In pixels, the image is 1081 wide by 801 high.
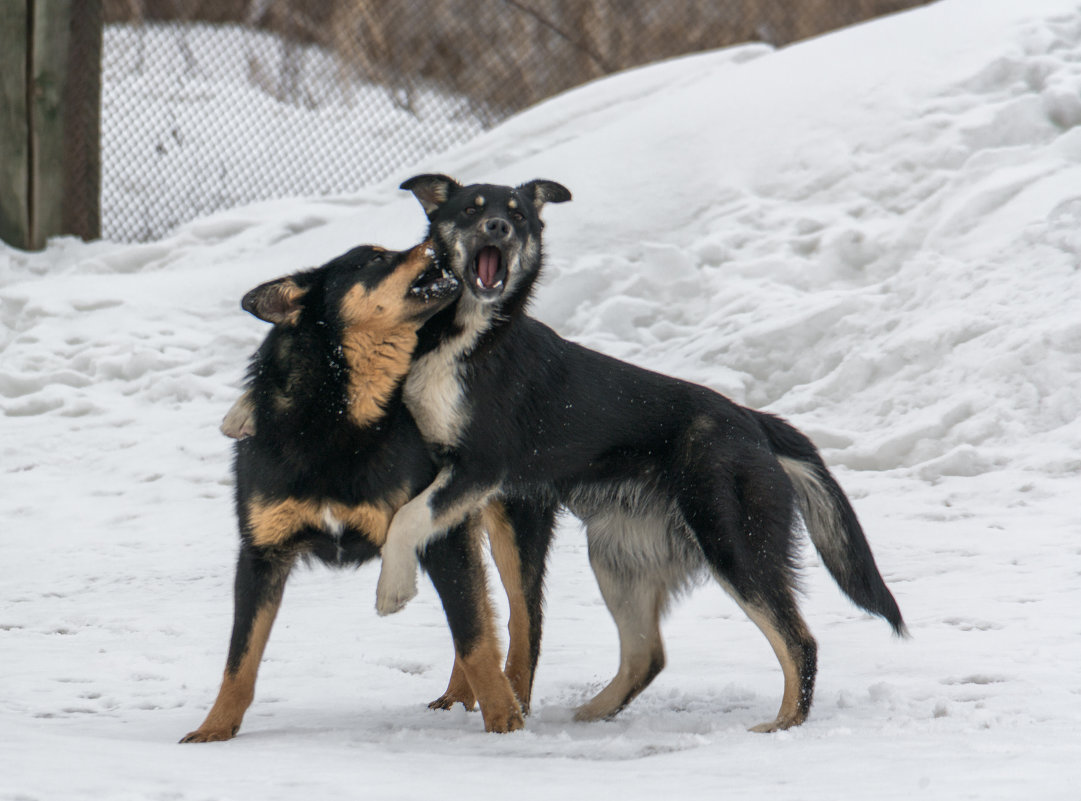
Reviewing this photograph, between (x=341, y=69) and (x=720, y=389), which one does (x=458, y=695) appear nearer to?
(x=720, y=389)

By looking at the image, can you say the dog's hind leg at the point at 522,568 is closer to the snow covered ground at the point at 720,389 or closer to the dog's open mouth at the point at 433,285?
the snow covered ground at the point at 720,389

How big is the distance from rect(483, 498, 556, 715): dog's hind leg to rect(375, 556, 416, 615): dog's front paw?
635mm

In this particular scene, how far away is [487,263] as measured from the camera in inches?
177

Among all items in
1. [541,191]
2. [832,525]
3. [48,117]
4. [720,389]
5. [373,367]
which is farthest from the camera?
[48,117]

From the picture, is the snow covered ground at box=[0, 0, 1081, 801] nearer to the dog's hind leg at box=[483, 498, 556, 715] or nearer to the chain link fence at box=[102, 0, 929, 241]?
the dog's hind leg at box=[483, 498, 556, 715]

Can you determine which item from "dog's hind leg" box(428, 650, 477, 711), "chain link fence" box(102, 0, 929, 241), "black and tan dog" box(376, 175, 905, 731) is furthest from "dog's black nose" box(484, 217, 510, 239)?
"chain link fence" box(102, 0, 929, 241)

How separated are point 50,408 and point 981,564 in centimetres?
584

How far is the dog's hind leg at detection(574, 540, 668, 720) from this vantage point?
14.1 ft

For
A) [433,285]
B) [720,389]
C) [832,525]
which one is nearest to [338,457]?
[433,285]

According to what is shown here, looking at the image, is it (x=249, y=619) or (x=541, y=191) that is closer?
(x=249, y=619)

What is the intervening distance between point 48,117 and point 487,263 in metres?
6.28

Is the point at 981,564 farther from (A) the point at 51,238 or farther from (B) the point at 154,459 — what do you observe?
(A) the point at 51,238

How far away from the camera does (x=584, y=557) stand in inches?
244

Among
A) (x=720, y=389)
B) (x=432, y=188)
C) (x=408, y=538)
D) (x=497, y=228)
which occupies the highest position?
(x=432, y=188)
